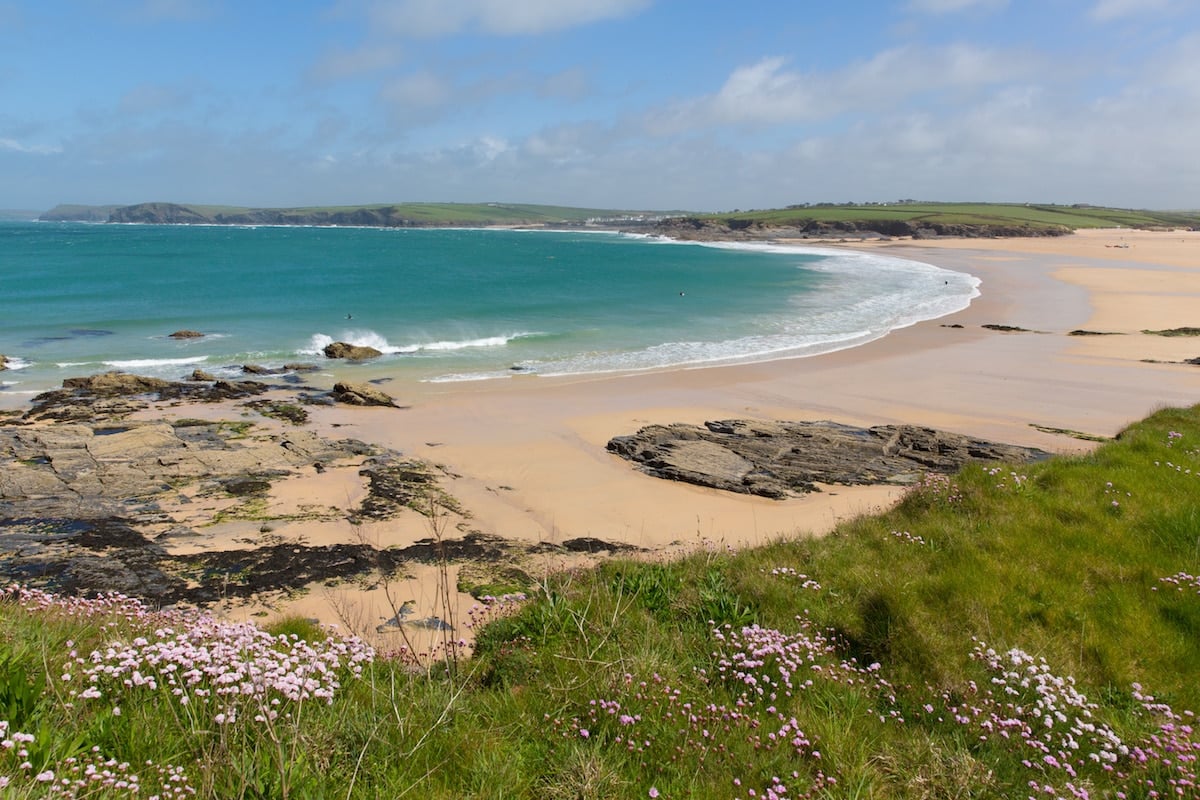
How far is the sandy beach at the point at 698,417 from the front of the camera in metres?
11.5

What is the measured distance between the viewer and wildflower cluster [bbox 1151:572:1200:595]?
5730mm

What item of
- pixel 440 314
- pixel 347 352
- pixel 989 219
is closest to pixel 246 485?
pixel 347 352

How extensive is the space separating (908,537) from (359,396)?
1691cm

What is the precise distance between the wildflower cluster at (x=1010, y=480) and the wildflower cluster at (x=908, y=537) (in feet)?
5.41

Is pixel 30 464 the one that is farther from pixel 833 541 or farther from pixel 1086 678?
pixel 1086 678

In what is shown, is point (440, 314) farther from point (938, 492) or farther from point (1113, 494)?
point (1113, 494)

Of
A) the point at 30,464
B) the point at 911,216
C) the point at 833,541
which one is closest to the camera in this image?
the point at 833,541

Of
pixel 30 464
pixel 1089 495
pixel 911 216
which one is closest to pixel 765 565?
pixel 1089 495

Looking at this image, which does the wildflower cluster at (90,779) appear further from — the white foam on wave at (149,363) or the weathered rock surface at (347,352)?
the white foam on wave at (149,363)

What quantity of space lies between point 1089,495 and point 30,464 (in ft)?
59.4

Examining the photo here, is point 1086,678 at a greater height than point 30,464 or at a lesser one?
greater

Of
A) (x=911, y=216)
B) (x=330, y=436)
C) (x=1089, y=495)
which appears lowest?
(x=330, y=436)

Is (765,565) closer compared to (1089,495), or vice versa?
(765,565)

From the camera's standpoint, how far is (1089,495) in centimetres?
762
